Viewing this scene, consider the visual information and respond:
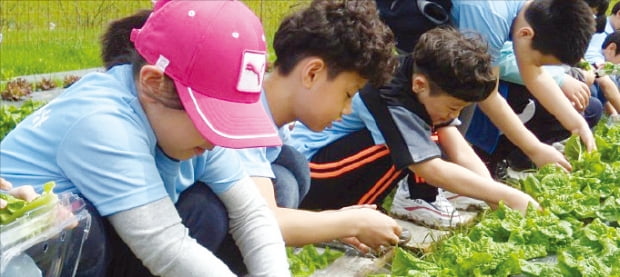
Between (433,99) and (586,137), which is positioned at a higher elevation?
(433,99)

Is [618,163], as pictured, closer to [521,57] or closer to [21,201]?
[521,57]

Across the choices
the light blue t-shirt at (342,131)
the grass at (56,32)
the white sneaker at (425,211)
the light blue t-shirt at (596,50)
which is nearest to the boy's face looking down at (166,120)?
the light blue t-shirt at (342,131)

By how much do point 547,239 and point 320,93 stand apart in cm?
89

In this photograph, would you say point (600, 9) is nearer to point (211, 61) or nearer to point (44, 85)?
point (211, 61)

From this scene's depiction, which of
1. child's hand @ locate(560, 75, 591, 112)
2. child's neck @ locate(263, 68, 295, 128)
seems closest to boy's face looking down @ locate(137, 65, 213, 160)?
child's neck @ locate(263, 68, 295, 128)

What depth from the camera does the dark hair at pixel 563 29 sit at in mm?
3580

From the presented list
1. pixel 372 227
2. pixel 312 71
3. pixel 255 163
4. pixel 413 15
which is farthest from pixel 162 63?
pixel 413 15

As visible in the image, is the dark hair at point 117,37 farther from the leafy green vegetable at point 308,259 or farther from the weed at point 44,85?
the weed at point 44,85

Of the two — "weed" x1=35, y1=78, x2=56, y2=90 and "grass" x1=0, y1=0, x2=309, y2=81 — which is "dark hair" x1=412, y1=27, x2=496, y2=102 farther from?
"weed" x1=35, y1=78, x2=56, y2=90

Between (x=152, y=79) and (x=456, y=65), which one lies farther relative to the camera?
(x=456, y=65)

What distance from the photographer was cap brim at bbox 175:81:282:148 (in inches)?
64.8

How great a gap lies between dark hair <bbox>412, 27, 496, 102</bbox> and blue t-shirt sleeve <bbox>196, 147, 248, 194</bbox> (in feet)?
3.68

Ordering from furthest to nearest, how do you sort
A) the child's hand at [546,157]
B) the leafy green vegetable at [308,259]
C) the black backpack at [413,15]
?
the black backpack at [413,15]
the child's hand at [546,157]
the leafy green vegetable at [308,259]

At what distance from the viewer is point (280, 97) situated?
2.46 metres
